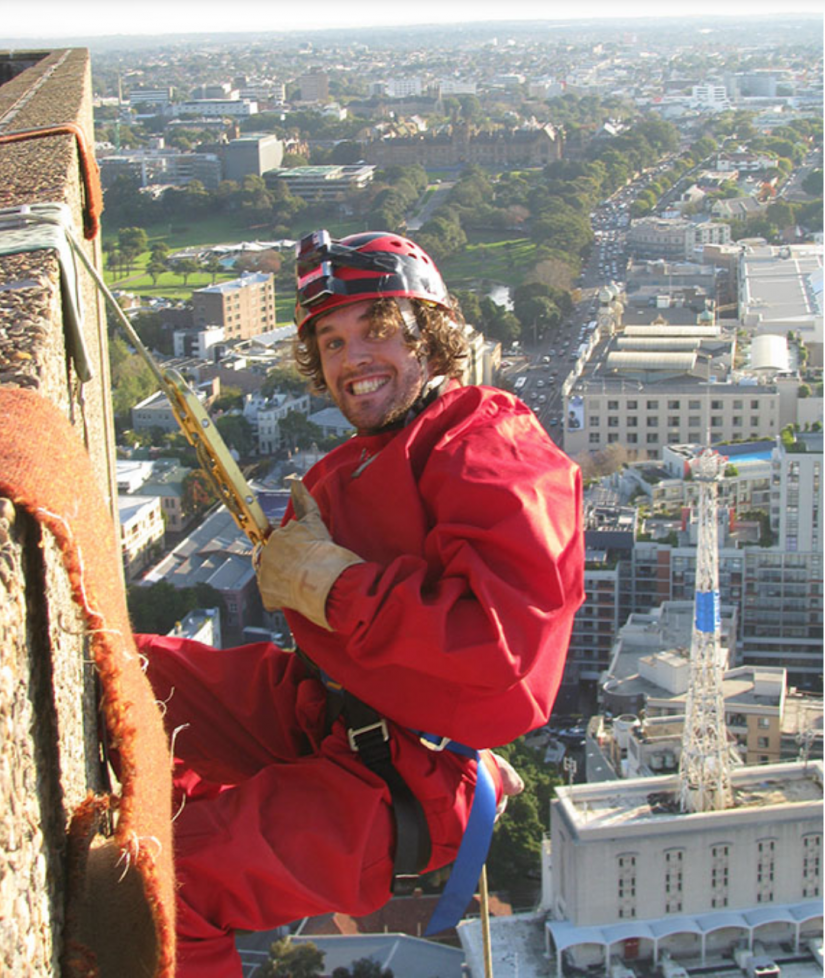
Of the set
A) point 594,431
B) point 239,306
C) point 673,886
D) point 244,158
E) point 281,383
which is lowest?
point 673,886

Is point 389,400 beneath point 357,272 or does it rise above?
beneath

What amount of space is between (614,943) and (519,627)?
7.01m

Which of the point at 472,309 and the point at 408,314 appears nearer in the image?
the point at 408,314

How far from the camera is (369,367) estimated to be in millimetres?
1361

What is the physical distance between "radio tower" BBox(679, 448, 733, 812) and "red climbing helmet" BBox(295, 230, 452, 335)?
6827 millimetres

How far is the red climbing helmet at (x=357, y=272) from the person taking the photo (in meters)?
1.33

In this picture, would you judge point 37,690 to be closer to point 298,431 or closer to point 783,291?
point 298,431

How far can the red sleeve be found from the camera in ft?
3.60

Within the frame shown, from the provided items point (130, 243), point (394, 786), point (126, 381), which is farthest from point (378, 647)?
point (130, 243)

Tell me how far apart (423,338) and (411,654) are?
36 cm

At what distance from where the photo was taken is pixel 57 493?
59 cm

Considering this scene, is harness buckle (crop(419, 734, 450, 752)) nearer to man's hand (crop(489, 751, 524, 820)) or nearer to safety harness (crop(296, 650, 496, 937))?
safety harness (crop(296, 650, 496, 937))

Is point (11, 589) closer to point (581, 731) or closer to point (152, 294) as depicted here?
point (581, 731)

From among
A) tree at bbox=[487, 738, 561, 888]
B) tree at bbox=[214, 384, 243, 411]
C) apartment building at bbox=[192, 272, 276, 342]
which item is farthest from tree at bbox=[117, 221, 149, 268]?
tree at bbox=[487, 738, 561, 888]
